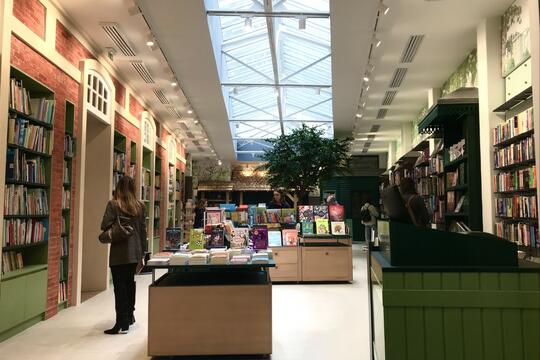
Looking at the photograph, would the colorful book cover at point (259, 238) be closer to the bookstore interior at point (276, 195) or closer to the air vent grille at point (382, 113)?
the bookstore interior at point (276, 195)

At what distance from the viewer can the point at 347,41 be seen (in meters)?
6.70

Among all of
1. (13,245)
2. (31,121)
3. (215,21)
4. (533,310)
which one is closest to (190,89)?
(215,21)

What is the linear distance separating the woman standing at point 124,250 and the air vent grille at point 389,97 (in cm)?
642

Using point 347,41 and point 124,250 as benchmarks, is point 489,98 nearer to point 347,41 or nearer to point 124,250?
point 347,41

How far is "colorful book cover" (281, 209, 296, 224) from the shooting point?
7.99 metres

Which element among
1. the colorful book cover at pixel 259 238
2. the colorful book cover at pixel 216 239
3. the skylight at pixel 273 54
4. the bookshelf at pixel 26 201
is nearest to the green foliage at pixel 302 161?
the skylight at pixel 273 54

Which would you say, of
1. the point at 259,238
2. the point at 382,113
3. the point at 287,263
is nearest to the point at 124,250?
the point at 259,238

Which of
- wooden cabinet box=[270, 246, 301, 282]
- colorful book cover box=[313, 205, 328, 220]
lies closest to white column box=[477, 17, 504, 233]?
colorful book cover box=[313, 205, 328, 220]

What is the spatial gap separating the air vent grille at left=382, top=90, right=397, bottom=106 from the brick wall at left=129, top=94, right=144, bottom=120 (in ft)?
17.1

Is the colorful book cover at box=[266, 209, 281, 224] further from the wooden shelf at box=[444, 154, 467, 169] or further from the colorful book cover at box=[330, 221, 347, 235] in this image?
the wooden shelf at box=[444, 154, 467, 169]

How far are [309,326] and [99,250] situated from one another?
403cm

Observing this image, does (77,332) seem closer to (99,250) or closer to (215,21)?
(99,250)

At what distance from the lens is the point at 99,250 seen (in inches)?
281

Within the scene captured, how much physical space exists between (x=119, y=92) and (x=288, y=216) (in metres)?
3.75
